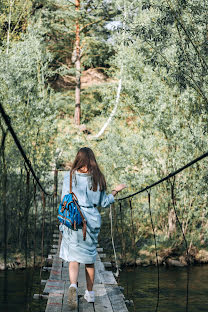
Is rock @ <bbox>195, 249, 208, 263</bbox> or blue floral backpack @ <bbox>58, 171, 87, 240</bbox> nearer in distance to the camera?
blue floral backpack @ <bbox>58, 171, 87, 240</bbox>

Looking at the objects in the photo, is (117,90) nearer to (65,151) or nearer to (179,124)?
(65,151)

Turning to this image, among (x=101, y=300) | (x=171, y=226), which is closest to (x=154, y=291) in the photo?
(x=171, y=226)

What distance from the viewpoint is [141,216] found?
8828 mm

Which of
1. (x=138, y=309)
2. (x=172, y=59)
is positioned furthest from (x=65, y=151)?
(x=138, y=309)

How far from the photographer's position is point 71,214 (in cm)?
227

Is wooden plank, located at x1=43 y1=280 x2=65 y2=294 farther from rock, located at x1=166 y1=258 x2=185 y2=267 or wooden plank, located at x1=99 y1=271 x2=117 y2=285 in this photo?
rock, located at x1=166 y1=258 x2=185 y2=267

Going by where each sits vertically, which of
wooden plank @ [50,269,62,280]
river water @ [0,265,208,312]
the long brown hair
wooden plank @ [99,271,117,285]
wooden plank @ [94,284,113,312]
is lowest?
river water @ [0,265,208,312]

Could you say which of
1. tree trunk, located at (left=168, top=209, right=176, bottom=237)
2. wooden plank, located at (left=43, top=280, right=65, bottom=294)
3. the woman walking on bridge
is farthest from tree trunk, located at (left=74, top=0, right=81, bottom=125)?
the woman walking on bridge

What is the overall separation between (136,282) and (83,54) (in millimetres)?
10438

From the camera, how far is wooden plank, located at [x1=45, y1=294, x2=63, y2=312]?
2.29 m

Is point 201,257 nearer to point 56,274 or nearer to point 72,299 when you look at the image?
point 56,274

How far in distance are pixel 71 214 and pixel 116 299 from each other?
0.68 metres

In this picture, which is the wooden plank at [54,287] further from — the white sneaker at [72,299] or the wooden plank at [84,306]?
the white sneaker at [72,299]

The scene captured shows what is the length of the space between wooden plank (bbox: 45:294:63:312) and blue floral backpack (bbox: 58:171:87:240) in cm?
44
